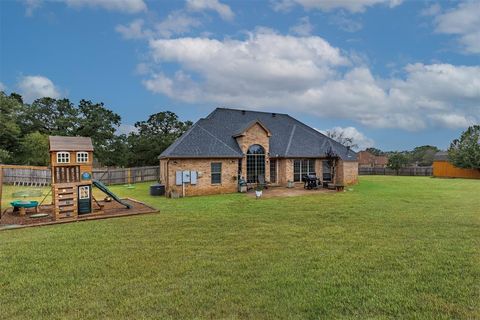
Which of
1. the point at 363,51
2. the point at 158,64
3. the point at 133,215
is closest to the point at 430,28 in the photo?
the point at 363,51

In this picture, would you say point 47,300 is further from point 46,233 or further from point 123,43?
point 123,43

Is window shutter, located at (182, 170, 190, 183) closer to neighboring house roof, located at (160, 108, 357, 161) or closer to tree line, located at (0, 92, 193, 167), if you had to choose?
neighboring house roof, located at (160, 108, 357, 161)

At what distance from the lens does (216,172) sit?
18.6 meters

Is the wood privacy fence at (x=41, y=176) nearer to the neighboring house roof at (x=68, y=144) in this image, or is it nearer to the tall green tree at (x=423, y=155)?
the neighboring house roof at (x=68, y=144)

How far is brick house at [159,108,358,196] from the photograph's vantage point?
1775 centimetres

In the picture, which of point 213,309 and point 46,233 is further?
point 46,233

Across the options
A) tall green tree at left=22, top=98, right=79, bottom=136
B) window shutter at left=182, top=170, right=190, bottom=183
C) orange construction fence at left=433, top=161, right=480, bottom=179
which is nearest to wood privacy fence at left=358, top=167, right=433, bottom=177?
orange construction fence at left=433, top=161, right=480, bottom=179

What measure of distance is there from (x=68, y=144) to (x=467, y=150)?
38.4 meters

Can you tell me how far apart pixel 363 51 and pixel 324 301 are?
1889 cm

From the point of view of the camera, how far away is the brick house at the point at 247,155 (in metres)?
17.8

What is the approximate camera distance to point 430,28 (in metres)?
16.4

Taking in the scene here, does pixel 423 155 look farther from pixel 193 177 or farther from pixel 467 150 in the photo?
pixel 193 177

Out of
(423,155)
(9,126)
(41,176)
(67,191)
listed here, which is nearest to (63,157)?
Answer: (67,191)

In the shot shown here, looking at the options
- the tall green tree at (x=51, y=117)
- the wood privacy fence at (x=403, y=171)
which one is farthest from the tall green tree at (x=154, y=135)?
the wood privacy fence at (x=403, y=171)
